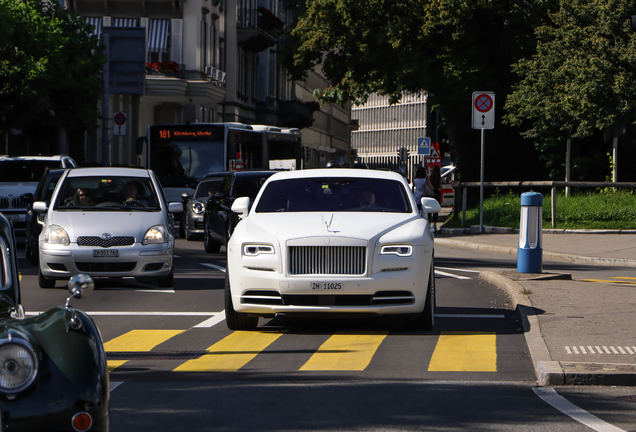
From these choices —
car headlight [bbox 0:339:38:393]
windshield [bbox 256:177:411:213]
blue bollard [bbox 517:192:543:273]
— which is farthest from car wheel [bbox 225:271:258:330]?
car headlight [bbox 0:339:38:393]

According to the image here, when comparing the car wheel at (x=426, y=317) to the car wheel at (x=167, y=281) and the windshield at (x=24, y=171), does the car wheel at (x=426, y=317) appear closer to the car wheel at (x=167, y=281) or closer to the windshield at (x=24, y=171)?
the car wheel at (x=167, y=281)

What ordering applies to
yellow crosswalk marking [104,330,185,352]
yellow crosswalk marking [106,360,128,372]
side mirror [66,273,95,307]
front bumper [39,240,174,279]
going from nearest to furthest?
side mirror [66,273,95,307]
yellow crosswalk marking [106,360,128,372]
yellow crosswalk marking [104,330,185,352]
front bumper [39,240,174,279]

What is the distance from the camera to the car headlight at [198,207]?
23156mm

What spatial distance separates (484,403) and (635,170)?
27.0 metres

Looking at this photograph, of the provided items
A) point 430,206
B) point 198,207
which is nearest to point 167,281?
point 430,206

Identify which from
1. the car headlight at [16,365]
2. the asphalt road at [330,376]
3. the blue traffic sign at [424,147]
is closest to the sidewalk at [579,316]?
the asphalt road at [330,376]

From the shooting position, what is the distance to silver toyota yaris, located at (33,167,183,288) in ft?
42.7

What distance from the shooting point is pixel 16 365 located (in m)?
4.11

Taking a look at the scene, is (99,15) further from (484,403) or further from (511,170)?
(484,403)

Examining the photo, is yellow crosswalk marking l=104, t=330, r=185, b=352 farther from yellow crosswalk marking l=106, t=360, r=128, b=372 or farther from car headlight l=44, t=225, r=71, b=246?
car headlight l=44, t=225, r=71, b=246

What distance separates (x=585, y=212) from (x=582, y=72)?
5.22 meters

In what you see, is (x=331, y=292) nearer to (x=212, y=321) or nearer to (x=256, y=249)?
(x=256, y=249)

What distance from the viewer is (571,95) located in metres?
28.7

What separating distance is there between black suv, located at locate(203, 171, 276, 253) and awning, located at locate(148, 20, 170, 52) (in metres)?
26.9
